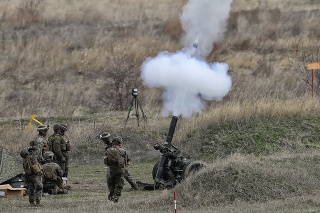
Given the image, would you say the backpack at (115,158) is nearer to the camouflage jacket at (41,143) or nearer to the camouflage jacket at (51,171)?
the camouflage jacket at (41,143)

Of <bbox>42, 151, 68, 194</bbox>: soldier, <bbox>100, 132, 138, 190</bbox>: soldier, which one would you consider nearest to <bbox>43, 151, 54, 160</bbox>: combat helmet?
<bbox>42, 151, 68, 194</bbox>: soldier

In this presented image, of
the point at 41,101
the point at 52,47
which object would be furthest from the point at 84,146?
the point at 52,47

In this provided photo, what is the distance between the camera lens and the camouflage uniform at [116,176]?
21.4 metres

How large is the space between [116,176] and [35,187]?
1846mm

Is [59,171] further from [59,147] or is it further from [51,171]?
[59,147]

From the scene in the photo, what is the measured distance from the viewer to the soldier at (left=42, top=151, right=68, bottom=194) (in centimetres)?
2392

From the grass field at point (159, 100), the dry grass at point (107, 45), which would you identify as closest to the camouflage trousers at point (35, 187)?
the grass field at point (159, 100)

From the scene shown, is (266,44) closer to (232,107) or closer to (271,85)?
(271,85)

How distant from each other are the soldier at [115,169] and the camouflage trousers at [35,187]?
158 centimetres

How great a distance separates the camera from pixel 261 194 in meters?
20.9

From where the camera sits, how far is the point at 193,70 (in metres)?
24.8

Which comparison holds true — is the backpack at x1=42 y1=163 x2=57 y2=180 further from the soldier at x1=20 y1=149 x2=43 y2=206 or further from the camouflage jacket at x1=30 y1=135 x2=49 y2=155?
the soldier at x1=20 y1=149 x2=43 y2=206

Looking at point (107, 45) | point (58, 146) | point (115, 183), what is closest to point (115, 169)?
point (115, 183)

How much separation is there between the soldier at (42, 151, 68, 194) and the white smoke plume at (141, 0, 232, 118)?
3.42 m
